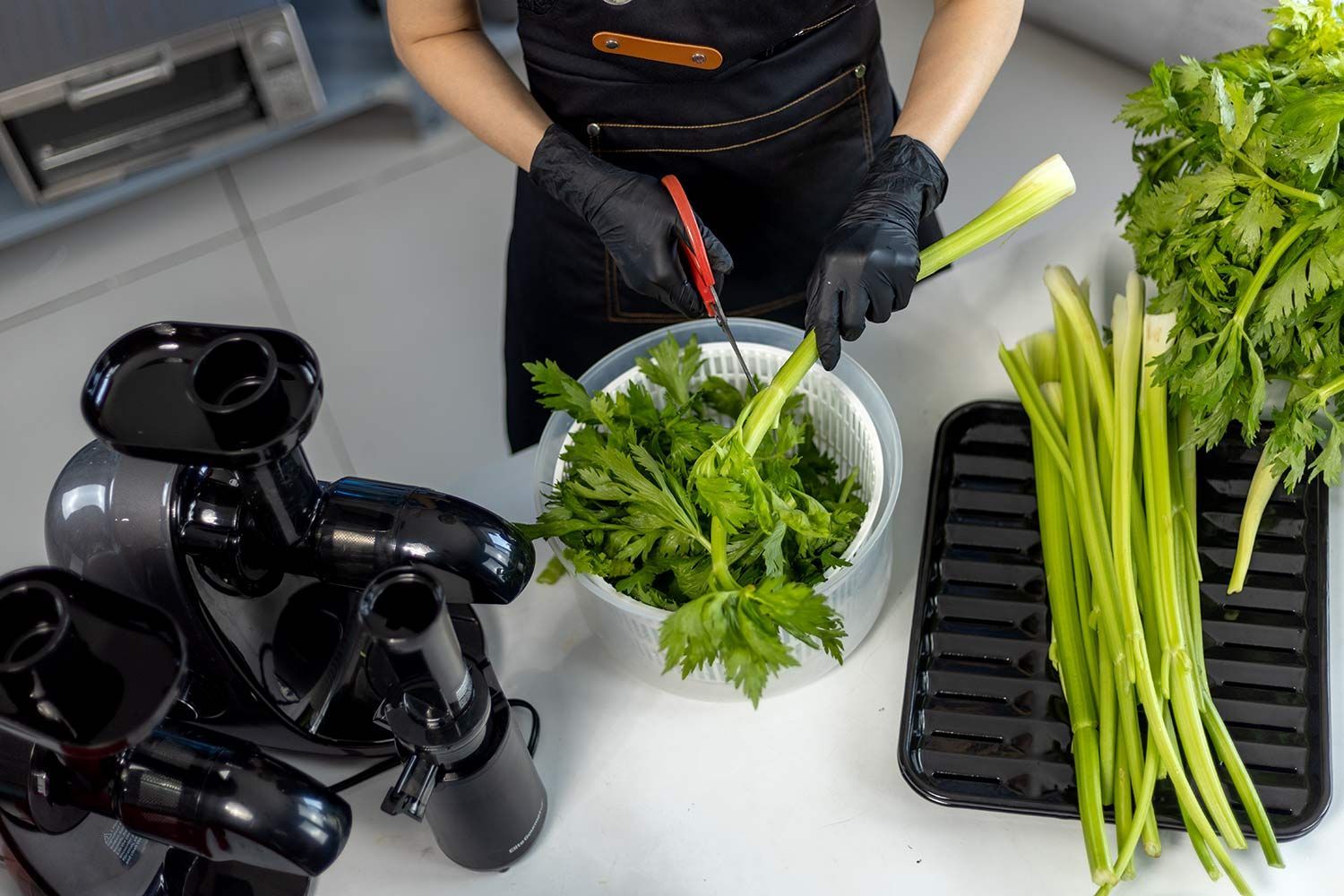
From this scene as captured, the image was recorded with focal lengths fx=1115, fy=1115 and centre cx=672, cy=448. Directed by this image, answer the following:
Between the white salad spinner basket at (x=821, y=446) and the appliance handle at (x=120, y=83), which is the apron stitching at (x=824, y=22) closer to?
the white salad spinner basket at (x=821, y=446)

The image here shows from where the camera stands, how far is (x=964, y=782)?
39.1 inches

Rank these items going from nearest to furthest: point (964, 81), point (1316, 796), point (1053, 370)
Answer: point (1316, 796), point (1053, 370), point (964, 81)

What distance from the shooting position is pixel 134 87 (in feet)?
8.46

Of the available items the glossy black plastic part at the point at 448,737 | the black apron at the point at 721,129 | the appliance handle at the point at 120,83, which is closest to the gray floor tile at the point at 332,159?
the appliance handle at the point at 120,83

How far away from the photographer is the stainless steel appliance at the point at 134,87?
245cm

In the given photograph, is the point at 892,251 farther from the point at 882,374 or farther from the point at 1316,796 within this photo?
Answer: the point at 1316,796

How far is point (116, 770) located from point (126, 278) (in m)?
2.23

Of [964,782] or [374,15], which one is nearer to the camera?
[964,782]

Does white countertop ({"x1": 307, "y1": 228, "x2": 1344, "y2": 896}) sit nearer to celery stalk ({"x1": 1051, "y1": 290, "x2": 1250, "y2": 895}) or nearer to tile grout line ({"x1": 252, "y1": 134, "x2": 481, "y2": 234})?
celery stalk ({"x1": 1051, "y1": 290, "x2": 1250, "y2": 895})

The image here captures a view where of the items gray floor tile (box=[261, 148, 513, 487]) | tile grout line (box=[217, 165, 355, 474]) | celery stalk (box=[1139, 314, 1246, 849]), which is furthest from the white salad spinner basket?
tile grout line (box=[217, 165, 355, 474])

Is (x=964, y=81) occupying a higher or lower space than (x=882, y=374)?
higher

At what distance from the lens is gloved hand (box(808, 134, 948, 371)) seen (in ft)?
3.62

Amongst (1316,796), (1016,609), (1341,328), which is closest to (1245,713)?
(1316,796)

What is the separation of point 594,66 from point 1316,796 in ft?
3.51
